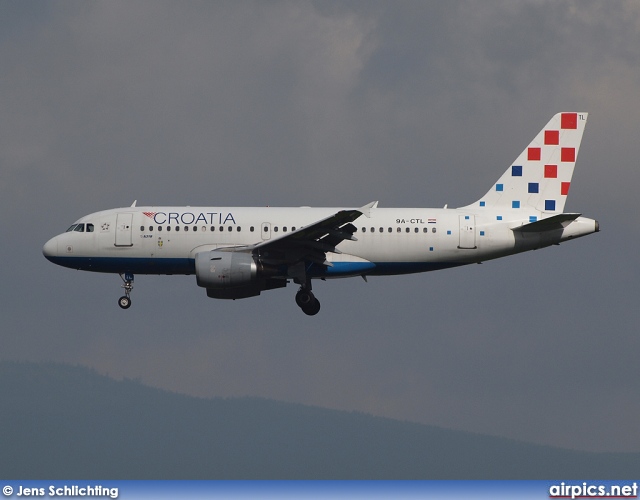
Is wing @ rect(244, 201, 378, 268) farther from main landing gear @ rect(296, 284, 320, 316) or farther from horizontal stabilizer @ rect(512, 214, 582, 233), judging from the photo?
horizontal stabilizer @ rect(512, 214, 582, 233)

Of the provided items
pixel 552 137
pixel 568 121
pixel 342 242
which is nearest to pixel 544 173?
pixel 552 137

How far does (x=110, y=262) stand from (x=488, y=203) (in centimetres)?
1592

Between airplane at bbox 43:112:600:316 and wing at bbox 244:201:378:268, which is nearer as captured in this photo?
wing at bbox 244:201:378:268

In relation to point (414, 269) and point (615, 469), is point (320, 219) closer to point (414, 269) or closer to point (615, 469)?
point (414, 269)

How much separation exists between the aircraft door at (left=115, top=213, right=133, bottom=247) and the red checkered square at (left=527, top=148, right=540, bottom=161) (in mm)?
17188

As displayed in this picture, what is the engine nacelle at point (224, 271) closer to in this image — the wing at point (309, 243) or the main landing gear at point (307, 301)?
the wing at point (309, 243)

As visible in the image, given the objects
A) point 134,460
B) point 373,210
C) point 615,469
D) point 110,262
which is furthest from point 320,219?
point 134,460

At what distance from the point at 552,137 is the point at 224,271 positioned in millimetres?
15927

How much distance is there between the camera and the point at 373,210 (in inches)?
1938

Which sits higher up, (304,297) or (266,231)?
(266,231)

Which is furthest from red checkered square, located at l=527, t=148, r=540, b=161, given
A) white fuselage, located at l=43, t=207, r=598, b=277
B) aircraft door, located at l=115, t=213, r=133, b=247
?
aircraft door, located at l=115, t=213, r=133, b=247

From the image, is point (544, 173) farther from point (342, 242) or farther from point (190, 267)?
point (190, 267)

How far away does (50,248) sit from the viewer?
4984 centimetres

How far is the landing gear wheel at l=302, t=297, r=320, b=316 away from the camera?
4928 cm
